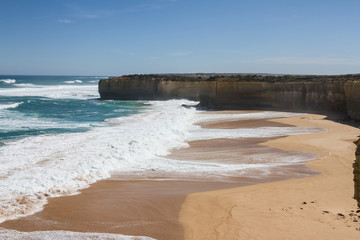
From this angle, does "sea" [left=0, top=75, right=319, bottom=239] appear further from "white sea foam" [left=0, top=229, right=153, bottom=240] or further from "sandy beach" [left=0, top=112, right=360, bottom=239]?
"sandy beach" [left=0, top=112, right=360, bottom=239]

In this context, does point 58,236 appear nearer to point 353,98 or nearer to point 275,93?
point 353,98

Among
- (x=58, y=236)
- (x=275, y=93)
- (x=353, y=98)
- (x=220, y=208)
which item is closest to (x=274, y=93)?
(x=275, y=93)

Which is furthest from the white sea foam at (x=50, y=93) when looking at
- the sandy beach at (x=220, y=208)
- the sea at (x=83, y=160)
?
the sandy beach at (x=220, y=208)

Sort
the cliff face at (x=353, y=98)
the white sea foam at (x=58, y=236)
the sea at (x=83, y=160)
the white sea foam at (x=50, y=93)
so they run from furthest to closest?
the white sea foam at (x=50, y=93)
the cliff face at (x=353, y=98)
the sea at (x=83, y=160)
the white sea foam at (x=58, y=236)

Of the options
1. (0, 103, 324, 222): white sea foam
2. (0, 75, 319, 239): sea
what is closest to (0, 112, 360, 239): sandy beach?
(0, 75, 319, 239): sea

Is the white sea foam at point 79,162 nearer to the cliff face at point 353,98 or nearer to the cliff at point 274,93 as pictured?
the cliff face at point 353,98

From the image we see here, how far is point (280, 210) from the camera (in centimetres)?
666

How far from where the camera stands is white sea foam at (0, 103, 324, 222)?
25.6ft

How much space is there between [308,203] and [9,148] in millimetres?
10446

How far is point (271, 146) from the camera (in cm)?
1347

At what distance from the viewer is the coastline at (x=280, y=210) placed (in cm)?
568

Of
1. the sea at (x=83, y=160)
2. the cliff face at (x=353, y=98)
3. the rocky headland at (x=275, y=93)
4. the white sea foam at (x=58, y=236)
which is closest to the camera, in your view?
the white sea foam at (x=58, y=236)

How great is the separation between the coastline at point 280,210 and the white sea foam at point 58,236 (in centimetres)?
121

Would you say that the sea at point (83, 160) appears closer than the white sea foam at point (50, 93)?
Yes
